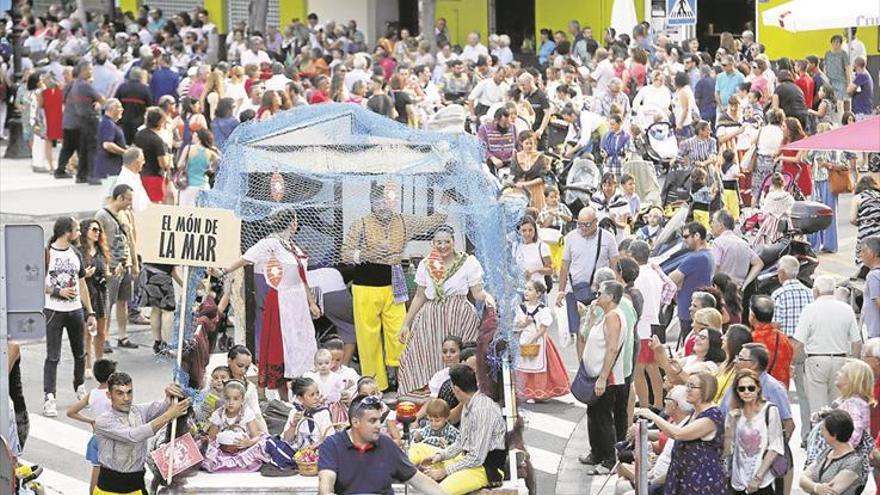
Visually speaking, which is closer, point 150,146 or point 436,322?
point 436,322

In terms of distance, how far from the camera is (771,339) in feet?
46.1

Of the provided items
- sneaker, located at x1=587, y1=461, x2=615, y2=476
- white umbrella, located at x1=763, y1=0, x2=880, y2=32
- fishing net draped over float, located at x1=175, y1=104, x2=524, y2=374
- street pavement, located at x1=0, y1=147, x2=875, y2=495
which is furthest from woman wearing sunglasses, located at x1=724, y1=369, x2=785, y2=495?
white umbrella, located at x1=763, y1=0, x2=880, y2=32

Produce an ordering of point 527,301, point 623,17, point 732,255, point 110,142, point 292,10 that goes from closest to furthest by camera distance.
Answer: point 527,301 < point 732,255 < point 110,142 < point 623,17 < point 292,10

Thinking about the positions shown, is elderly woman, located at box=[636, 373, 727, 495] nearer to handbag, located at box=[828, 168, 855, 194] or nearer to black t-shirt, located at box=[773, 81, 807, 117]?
handbag, located at box=[828, 168, 855, 194]

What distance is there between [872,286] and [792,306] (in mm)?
676

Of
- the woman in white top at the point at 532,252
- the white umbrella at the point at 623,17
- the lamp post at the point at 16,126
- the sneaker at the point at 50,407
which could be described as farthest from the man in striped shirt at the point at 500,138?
the white umbrella at the point at 623,17

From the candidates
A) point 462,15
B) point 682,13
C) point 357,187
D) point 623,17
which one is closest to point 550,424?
point 357,187

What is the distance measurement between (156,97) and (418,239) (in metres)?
14.7

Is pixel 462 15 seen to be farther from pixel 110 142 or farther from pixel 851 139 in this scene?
pixel 851 139

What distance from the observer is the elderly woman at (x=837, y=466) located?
11430 mm

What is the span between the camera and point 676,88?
27469mm

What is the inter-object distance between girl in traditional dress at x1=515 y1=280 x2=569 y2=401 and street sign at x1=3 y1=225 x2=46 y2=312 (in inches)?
232

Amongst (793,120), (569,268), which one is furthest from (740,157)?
(569,268)

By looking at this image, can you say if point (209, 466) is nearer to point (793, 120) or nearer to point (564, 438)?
point (564, 438)
